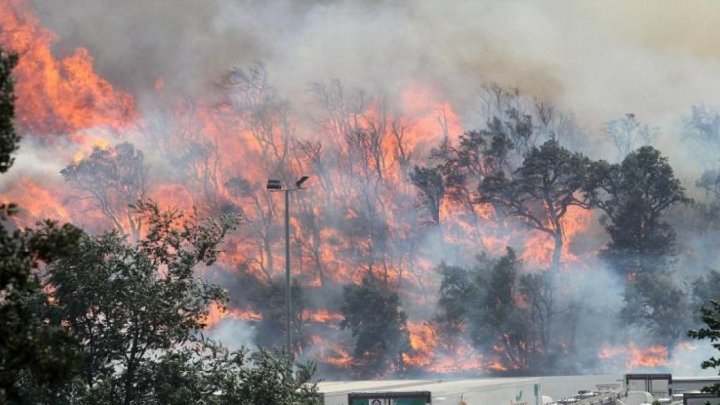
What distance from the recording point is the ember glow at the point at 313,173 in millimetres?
112688

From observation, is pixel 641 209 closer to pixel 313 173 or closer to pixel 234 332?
pixel 313 173

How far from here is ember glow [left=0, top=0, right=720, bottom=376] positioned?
113 metres

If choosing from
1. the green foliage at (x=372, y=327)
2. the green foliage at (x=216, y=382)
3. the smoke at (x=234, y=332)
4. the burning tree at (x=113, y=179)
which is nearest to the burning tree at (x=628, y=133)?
the green foliage at (x=372, y=327)

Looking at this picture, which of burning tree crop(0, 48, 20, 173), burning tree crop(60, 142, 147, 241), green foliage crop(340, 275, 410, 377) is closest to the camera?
burning tree crop(0, 48, 20, 173)

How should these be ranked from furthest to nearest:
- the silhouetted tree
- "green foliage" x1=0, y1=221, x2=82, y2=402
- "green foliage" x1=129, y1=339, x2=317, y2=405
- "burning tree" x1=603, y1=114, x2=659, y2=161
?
"burning tree" x1=603, y1=114, x2=659, y2=161 < the silhouetted tree < "green foliage" x1=129, y1=339, x2=317, y2=405 < "green foliage" x1=0, y1=221, x2=82, y2=402

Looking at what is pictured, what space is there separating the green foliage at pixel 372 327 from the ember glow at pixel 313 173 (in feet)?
4.79

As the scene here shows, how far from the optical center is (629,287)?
10981cm

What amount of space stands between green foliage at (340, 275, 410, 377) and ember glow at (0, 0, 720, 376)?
4.79ft

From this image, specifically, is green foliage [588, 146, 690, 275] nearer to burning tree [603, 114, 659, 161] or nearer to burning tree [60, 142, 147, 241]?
burning tree [603, 114, 659, 161]

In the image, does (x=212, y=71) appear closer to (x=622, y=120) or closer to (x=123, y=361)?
(x=622, y=120)

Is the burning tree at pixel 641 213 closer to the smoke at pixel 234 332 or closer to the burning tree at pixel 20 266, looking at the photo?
the smoke at pixel 234 332

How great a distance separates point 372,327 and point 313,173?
61.2 feet

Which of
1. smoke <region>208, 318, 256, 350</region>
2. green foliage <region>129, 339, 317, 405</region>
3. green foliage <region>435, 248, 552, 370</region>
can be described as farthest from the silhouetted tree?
green foliage <region>129, 339, 317, 405</region>

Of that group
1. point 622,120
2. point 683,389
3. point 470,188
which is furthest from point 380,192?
point 683,389
